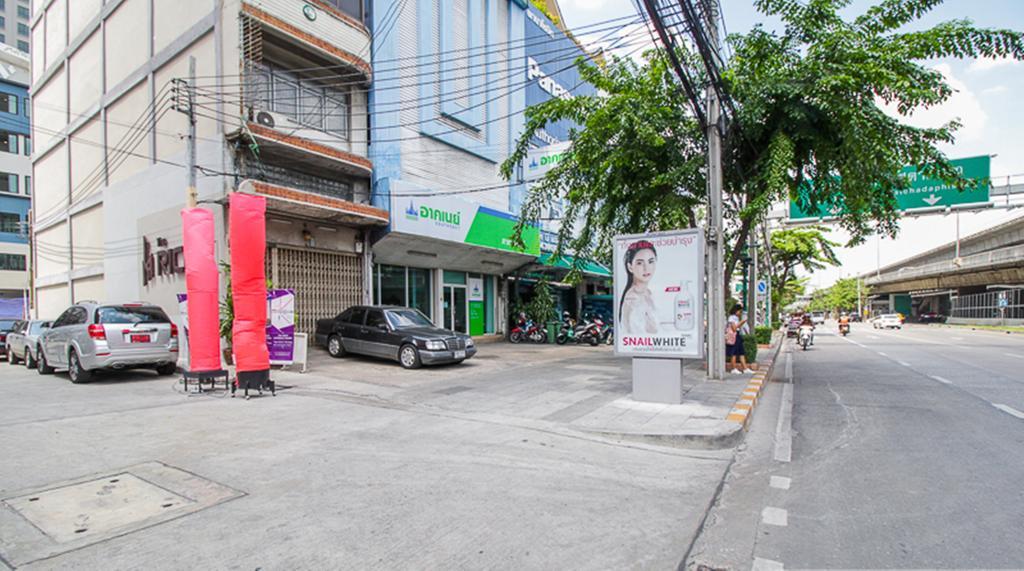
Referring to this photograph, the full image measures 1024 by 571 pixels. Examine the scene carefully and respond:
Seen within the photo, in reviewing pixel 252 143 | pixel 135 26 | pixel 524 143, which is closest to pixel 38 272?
pixel 135 26

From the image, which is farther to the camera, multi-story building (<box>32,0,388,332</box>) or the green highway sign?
the green highway sign

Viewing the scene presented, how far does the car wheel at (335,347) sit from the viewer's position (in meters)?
14.1

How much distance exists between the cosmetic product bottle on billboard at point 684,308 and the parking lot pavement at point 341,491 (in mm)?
2341

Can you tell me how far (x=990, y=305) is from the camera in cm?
4712

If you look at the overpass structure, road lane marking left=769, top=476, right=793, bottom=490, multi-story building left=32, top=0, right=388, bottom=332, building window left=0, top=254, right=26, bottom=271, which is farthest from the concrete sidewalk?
the overpass structure

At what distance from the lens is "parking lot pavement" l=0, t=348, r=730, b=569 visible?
332 centimetres

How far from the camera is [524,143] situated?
40.8ft

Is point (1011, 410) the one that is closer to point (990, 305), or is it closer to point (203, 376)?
point (203, 376)

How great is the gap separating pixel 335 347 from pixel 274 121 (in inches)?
252

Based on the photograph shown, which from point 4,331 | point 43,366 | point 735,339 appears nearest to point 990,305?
point 735,339

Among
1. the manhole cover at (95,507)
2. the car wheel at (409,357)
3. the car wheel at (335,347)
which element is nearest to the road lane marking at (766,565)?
the manhole cover at (95,507)

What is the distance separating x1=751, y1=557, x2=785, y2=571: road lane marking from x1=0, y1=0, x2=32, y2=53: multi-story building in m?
74.0

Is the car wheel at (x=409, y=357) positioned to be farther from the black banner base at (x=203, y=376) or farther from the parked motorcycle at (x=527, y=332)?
the parked motorcycle at (x=527, y=332)

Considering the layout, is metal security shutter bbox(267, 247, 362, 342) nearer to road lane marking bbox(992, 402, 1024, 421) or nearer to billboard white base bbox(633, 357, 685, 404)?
billboard white base bbox(633, 357, 685, 404)
